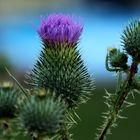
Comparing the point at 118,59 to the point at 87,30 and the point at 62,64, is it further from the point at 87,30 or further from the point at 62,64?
the point at 87,30

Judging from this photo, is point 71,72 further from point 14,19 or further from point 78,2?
point 78,2

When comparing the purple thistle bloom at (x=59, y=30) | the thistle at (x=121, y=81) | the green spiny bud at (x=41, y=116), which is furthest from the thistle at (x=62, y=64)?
the green spiny bud at (x=41, y=116)

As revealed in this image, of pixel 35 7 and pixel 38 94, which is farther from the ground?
pixel 35 7

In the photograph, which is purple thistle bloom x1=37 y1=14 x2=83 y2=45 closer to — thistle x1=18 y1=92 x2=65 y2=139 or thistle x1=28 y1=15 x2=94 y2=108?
Result: thistle x1=28 y1=15 x2=94 y2=108

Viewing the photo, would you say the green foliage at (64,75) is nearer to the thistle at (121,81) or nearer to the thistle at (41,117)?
the thistle at (121,81)

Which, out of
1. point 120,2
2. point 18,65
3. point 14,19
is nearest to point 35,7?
point 14,19

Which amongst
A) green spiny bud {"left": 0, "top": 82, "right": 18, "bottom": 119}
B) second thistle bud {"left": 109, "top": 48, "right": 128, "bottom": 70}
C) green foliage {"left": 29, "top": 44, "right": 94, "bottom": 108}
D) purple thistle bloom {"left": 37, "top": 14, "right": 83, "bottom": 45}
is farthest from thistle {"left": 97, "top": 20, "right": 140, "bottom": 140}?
green spiny bud {"left": 0, "top": 82, "right": 18, "bottom": 119}
